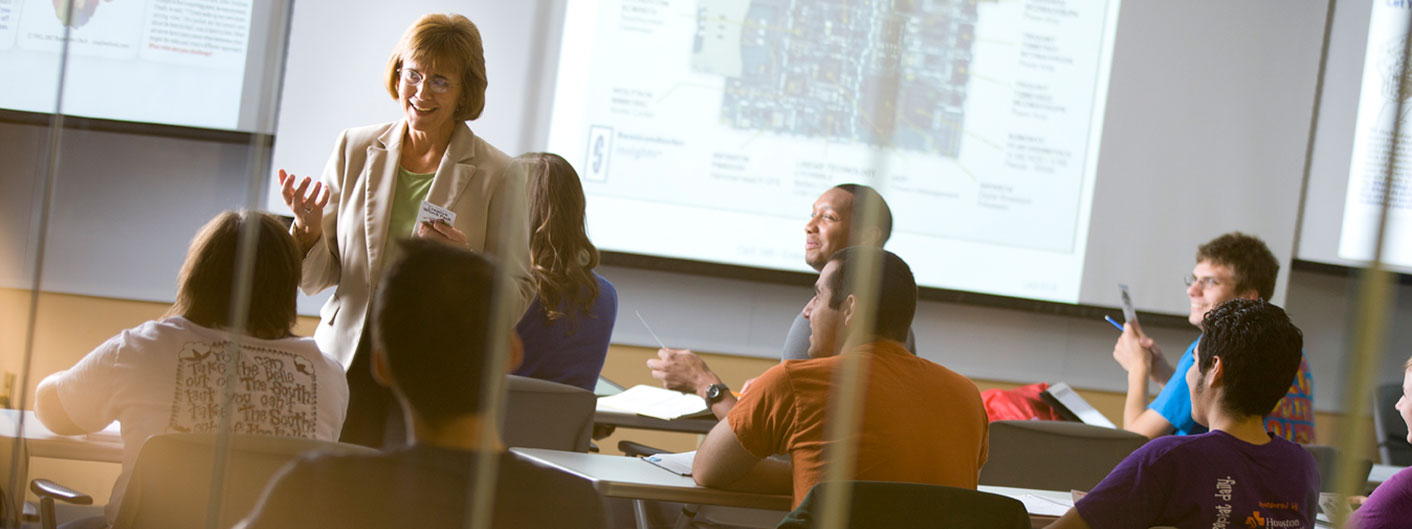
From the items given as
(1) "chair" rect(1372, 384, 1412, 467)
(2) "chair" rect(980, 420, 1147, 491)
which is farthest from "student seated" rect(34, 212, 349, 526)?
(1) "chair" rect(1372, 384, 1412, 467)

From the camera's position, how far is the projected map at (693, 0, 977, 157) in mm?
4301

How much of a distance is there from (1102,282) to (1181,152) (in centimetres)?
62

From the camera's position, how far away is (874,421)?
1.70 m

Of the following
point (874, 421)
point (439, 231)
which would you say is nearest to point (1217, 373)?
point (874, 421)

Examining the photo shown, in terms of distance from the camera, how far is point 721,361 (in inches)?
178

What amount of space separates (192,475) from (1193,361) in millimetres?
1924

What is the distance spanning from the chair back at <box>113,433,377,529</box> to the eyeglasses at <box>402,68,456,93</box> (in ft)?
2.60

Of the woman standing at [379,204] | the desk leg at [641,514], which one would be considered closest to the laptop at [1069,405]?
the desk leg at [641,514]

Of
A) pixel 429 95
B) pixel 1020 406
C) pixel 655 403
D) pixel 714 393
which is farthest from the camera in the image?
pixel 1020 406

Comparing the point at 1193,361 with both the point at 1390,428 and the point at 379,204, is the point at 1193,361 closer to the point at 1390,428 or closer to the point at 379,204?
the point at 379,204

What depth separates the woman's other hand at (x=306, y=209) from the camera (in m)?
1.68

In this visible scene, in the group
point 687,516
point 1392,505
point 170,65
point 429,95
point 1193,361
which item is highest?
point 170,65

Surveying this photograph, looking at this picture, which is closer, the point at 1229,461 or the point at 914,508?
the point at 914,508

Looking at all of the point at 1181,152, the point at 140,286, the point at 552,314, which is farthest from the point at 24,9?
the point at 1181,152
